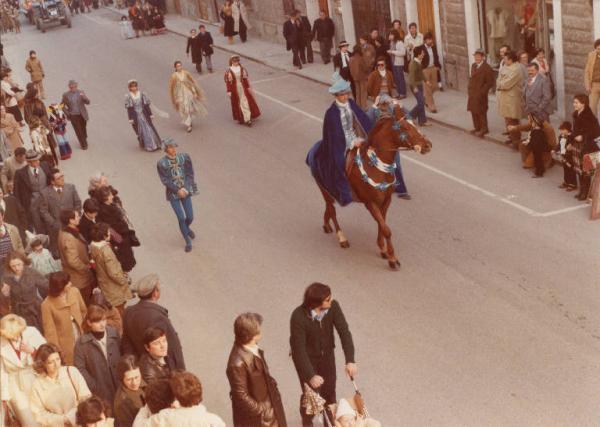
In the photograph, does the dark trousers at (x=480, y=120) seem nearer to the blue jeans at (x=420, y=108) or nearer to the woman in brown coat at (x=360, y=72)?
the blue jeans at (x=420, y=108)

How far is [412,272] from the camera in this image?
13.0 m

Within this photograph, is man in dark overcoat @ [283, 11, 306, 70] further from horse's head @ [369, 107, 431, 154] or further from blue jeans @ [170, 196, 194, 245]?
horse's head @ [369, 107, 431, 154]

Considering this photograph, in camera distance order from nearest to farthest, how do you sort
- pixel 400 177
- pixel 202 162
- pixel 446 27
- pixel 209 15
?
pixel 400 177
pixel 202 162
pixel 446 27
pixel 209 15

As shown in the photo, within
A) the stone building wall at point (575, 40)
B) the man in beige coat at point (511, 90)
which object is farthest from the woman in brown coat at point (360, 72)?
the stone building wall at point (575, 40)

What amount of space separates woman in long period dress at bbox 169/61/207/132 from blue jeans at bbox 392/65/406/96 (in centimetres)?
474

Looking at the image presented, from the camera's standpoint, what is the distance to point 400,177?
48.8 feet

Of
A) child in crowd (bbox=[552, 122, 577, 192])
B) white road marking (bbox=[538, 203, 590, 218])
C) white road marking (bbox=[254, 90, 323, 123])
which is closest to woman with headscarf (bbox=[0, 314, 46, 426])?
white road marking (bbox=[538, 203, 590, 218])

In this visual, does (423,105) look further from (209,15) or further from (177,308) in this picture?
(209,15)

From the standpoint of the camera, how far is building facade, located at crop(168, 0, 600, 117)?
1847 cm

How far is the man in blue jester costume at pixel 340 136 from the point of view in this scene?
13844mm

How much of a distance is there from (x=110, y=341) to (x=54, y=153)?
1224 centimetres

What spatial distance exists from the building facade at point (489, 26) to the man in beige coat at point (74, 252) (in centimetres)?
1064

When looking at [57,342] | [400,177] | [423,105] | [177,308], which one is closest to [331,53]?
[423,105]

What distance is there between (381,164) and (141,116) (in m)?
9.31
